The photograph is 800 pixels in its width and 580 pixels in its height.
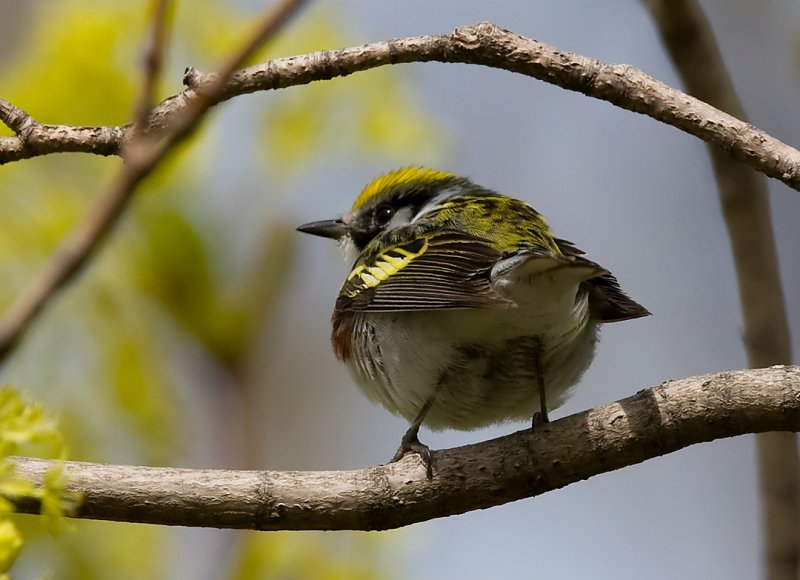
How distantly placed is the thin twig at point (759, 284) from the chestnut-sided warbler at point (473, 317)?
40cm

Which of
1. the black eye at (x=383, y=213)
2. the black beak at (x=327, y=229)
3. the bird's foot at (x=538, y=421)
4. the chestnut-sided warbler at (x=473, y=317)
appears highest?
the black eye at (x=383, y=213)

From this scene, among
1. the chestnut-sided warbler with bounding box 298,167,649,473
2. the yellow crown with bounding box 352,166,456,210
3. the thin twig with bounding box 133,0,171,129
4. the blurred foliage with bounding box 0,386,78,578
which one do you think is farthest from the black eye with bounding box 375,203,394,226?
the thin twig with bounding box 133,0,171,129

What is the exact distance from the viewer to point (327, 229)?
483 centimetres

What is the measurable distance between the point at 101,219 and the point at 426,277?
2.59 metres

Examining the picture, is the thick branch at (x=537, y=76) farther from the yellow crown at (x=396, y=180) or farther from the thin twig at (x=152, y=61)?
the yellow crown at (x=396, y=180)

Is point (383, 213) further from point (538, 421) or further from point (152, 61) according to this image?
point (152, 61)

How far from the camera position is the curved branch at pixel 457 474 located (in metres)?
2.49

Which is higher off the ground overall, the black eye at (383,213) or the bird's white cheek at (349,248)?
the black eye at (383,213)

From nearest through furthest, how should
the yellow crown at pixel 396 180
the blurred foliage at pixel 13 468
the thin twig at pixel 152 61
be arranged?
the thin twig at pixel 152 61, the blurred foliage at pixel 13 468, the yellow crown at pixel 396 180

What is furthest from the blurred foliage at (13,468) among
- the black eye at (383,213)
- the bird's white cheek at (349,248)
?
the black eye at (383,213)

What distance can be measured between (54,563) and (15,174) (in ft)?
4.88

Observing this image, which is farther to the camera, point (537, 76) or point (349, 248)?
point (349, 248)

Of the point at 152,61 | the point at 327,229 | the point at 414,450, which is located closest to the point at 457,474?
the point at 414,450

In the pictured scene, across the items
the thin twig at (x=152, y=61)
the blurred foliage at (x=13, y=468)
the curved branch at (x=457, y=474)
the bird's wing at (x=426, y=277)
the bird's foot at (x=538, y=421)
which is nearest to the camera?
the thin twig at (x=152, y=61)
